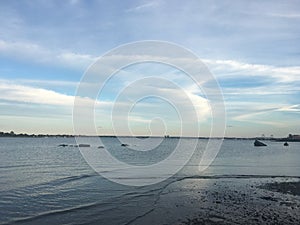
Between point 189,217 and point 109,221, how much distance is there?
15.5 feet

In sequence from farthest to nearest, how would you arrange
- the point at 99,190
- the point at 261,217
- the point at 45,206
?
the point at 99,190 → the point at 45,206 → the point at 261,217

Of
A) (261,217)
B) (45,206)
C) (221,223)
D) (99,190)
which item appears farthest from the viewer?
(99,190)

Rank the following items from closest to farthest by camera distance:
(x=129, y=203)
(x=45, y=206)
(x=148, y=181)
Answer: (x=45, y=206)
(x=129, y=203)
(x=148, y=181)

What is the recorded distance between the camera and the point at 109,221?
1986cm

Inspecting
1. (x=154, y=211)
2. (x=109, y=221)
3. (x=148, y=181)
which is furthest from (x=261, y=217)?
(x=148, y=181)

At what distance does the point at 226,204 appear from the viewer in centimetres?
2384

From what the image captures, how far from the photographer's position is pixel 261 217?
19828mm

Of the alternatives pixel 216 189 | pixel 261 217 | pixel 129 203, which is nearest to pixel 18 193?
pixel 129 203

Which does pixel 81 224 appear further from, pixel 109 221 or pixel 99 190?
pixel 99 190

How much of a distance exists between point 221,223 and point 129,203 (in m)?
8.83

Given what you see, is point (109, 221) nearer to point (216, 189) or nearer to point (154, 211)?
point (154, 211)

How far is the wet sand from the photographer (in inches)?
769

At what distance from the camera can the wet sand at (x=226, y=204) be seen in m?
19.5

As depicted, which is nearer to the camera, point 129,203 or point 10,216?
point 10,216
